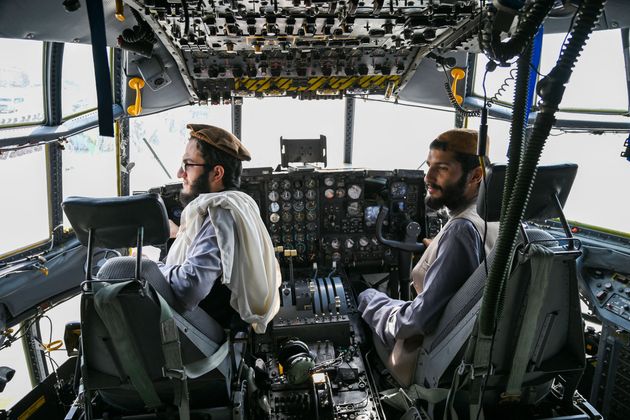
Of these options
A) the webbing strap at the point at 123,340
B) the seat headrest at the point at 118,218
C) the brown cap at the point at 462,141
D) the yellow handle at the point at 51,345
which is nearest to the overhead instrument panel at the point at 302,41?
the brown cap at the point at 462,141

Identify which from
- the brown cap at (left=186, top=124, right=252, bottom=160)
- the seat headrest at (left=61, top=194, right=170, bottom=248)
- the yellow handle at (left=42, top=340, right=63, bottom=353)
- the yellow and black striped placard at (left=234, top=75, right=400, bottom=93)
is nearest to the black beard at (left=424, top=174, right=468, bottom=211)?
the brown cap at (left=186, top=124, right=252, bottom=160)

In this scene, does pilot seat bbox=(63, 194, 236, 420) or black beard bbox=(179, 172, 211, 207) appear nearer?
pilot seat bbox=(63, 194, 236, 420)

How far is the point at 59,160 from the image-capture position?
3.30 meters

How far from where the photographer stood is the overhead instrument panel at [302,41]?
1982 millimetres

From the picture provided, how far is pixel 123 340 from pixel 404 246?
7.81 ft

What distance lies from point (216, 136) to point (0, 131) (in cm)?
145

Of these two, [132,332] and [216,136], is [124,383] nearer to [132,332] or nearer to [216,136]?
[132,332]

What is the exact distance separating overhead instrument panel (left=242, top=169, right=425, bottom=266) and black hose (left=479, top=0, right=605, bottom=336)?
2393 millimetres

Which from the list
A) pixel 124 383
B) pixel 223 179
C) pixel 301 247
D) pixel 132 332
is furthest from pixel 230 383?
pixel 301 247

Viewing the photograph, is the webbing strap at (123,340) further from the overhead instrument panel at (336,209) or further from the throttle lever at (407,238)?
the throttle lever at (407,238)

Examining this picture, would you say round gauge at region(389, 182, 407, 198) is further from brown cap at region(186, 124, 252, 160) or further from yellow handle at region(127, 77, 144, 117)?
yellow handle at region(127, 77, 144, 117)

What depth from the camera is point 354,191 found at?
11.5 feet

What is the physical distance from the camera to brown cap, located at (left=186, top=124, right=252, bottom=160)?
7.38ft

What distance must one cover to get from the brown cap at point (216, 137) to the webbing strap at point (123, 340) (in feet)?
3.64
